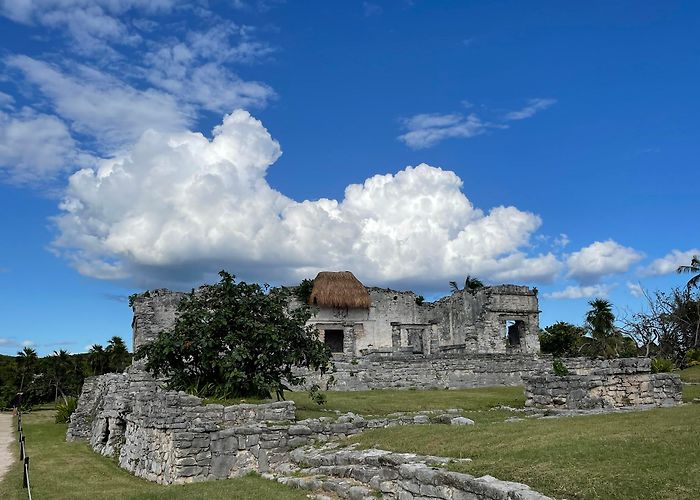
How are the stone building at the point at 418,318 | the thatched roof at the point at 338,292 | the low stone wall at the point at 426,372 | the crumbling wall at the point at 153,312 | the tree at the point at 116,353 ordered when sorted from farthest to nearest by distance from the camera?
the tree at the point at 116,353
the thatched roof at the point at 338,292
the stone building at the point at 418,318
the crumbling wall at the point at 153,312
the low stone wall at the point at 426,372

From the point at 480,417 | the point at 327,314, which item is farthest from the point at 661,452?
the point at 327,314

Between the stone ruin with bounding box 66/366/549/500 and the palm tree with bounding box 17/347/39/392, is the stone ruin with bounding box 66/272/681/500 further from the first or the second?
the palm tree with bounding box 17/347/39/392

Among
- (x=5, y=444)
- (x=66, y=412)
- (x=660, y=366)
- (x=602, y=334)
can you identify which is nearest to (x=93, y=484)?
(x=5, y=444)

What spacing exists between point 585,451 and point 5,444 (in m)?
17.8

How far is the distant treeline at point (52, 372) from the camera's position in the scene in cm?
3483

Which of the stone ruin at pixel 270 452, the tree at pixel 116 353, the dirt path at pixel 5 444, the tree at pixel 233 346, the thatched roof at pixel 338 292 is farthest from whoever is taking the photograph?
the tree at pixel 116 353

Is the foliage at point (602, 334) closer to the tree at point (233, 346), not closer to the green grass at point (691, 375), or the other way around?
the green grass at point (691, 375)

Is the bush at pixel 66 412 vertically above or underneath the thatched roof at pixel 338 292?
underneath

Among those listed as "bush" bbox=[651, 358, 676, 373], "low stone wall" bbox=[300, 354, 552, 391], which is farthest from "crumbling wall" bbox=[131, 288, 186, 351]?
"bush" bbox=[651, 358, 676, 373]

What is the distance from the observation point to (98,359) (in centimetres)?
3831

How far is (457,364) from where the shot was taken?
70.7 ft

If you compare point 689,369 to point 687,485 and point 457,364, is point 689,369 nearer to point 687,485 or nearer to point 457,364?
point 457,364

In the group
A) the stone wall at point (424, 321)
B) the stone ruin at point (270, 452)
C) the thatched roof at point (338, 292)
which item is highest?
the thatched roof at point (338, 292)

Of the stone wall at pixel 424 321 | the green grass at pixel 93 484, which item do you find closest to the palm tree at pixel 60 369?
the stone wall at pixel 424 321
